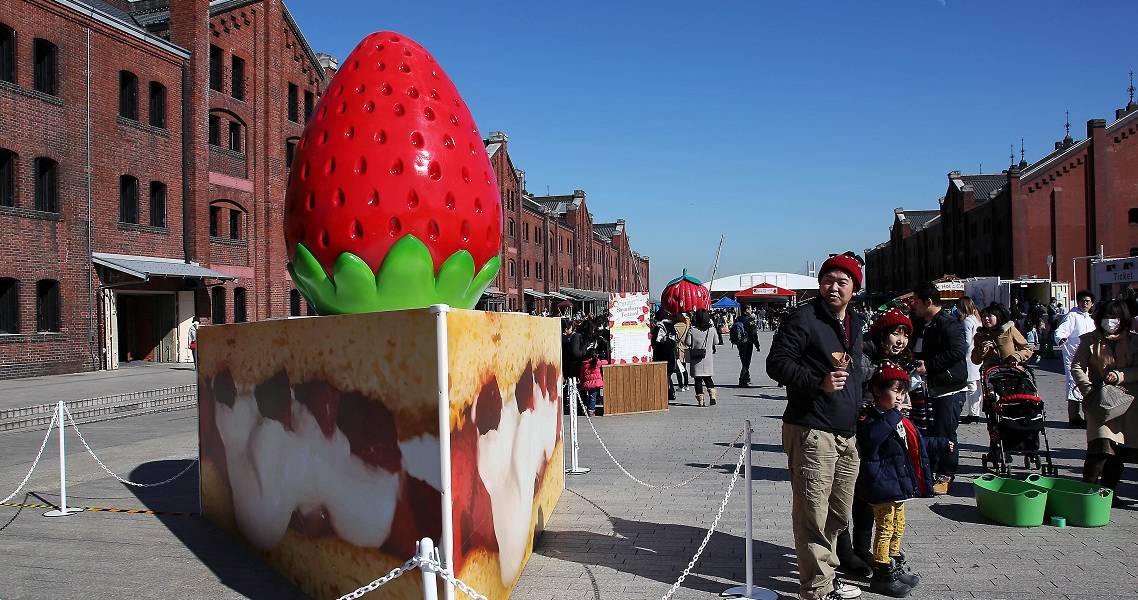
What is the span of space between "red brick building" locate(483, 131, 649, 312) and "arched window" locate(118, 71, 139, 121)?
21.9 meters

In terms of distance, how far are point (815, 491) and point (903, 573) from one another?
3.06 ft

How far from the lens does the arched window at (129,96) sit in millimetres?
22703

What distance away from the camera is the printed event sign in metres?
14.7

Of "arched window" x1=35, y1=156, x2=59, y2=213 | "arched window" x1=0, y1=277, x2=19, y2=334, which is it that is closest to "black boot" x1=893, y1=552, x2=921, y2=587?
"arched window" x1=0, y1=277, x2=19, y2=334

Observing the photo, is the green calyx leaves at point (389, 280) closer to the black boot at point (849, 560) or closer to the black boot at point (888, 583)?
the black boot at point (849, 560)

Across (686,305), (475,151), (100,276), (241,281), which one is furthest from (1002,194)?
(475,151)

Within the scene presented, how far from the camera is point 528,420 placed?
5434 millimetres

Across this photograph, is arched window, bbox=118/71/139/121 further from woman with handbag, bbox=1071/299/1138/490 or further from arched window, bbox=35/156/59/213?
woman with handbag, bbox=1071/299/1138/490

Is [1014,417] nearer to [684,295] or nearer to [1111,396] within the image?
[1111,396]

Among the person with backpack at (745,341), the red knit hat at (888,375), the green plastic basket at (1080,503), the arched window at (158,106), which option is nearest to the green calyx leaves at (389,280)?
the red knit hat at (888,375)

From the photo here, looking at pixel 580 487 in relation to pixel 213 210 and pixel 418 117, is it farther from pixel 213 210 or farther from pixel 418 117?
pixel 213 210

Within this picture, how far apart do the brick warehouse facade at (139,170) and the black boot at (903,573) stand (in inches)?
796

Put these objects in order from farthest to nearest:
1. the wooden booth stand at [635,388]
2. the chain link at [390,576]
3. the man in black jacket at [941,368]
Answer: the wooden booth stand at [635,388] → the man in black jacket at [941,368] → the chain link at [390,576]

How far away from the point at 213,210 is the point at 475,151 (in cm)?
2371
